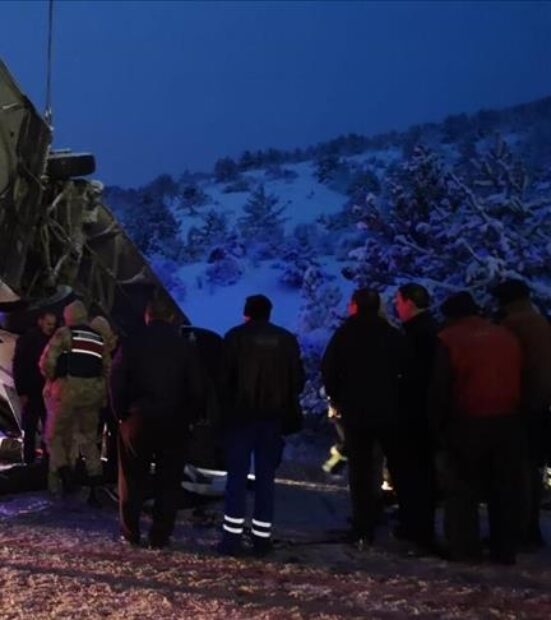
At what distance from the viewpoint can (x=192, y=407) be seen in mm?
6562

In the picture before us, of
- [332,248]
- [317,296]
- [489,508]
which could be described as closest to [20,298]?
[489,508]

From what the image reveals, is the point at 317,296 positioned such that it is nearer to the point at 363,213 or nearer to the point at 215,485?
the point at 363,213

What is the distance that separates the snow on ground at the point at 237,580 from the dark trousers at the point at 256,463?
0.32m

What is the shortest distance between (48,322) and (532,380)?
4501 millimetres

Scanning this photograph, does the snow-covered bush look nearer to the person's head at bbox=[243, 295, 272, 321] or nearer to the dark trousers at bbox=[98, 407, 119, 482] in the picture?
the dark trousers at bbox=[98, 407, 119, 482]

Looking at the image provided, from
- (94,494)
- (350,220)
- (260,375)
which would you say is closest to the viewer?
(260,375)

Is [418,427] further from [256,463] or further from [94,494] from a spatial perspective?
[94,494]

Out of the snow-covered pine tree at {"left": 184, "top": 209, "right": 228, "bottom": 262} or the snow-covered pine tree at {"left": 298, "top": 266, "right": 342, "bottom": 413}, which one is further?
the snow-covered pine tree at {"left": 184, "top": 209, "right": 228, "bottom": 262}

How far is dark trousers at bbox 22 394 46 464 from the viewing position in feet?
30.8

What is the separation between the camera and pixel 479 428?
6.27m

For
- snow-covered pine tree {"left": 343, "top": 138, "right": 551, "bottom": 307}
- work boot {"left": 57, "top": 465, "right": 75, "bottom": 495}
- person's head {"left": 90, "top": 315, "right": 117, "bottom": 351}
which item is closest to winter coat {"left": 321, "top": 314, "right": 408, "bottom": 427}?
person's head {"left": 90, "top": 315, "right": 117, "bottom": 351}

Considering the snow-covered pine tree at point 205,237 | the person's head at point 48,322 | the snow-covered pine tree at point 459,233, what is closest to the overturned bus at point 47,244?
the person's head at point 48,322

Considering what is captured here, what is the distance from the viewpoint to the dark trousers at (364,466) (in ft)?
21.9

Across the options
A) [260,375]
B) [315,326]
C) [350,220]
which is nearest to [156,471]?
[260,375]
